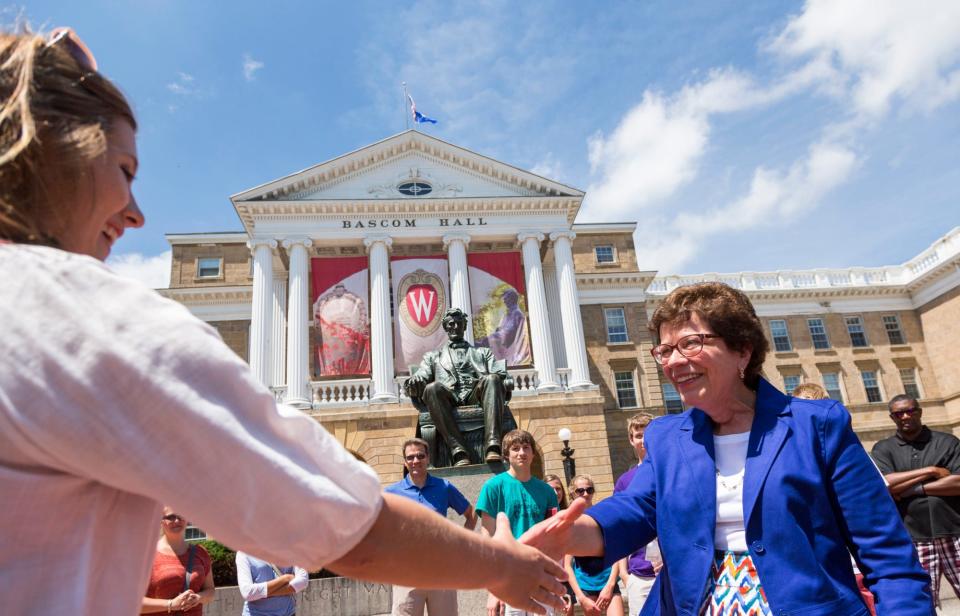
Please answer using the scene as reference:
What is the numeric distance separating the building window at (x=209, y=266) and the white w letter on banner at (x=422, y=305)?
551 inches

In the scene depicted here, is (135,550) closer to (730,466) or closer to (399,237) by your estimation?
(730,466)

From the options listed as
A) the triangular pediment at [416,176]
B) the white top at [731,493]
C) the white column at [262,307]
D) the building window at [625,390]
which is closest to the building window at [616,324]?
the building window at [625,390]

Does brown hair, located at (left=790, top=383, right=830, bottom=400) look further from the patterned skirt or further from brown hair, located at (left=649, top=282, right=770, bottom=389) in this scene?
the patterned skirt

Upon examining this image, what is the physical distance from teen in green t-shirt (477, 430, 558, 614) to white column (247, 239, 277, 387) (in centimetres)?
2326

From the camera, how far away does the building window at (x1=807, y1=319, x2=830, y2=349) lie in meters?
39.5

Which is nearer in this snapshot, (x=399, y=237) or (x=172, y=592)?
(x=172, y=592)

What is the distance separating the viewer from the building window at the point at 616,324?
35625 millimetres

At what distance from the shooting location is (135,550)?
1052mm

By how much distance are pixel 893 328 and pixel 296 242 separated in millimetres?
36035

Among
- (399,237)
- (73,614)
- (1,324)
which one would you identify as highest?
(399,237)

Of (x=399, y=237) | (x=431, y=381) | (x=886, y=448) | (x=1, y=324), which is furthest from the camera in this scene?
(x=399, y=237)

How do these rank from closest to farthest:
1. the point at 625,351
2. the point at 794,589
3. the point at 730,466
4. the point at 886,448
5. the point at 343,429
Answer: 1. the point at 794,589
2. the point at 730,466
3. the point at 886,448
4. the point at 343,429
5. the point at 625,351

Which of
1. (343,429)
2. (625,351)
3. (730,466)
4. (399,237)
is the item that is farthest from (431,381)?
(625,351)

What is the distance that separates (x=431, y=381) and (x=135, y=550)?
7824mm
